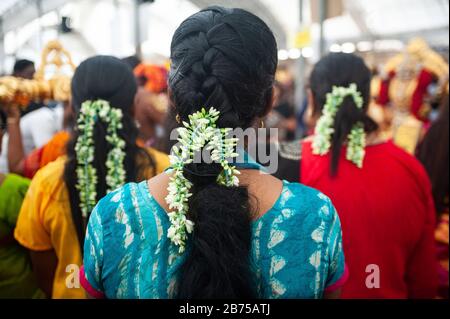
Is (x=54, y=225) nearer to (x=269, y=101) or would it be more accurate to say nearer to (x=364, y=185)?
(x=269, y=101)

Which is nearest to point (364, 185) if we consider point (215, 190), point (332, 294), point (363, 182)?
point (363, 182)

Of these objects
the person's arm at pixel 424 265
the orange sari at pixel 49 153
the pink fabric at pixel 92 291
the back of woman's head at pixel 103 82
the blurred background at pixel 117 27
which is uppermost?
the blurred background at pixel 117 27

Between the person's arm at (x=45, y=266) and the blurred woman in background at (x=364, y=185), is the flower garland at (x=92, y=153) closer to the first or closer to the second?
the person's arm at (x=45, y=266)

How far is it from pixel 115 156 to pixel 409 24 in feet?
23.5

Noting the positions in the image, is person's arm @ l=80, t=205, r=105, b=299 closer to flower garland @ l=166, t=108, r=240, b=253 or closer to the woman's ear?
flower garland @ l=166, t=108, r=240, b=253

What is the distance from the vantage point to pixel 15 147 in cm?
222

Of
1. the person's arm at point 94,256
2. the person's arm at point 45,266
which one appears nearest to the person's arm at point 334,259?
the person's arm at point 94,256

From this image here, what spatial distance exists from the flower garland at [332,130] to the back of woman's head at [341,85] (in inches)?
0.6

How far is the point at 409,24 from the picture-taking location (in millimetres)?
7383

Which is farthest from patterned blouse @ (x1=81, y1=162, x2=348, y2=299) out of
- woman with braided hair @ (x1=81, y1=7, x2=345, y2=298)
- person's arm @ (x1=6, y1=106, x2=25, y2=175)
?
person's arm @ (x1=6, y1=106, x2=25, y2=175)

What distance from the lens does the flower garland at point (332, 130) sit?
1585 millimetres

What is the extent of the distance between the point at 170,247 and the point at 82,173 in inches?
28.2

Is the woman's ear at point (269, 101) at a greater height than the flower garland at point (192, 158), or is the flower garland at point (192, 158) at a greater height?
the woman's ear at point (269, 101)
